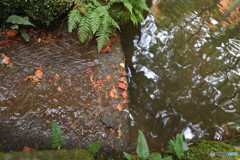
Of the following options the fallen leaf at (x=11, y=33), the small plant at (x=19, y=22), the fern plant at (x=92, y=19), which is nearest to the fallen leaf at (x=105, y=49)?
the fern plant at (x=92, y=19)

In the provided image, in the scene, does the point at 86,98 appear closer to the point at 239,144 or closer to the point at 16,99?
the point at 16,99

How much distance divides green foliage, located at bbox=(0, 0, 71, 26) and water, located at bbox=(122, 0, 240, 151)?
1.92m

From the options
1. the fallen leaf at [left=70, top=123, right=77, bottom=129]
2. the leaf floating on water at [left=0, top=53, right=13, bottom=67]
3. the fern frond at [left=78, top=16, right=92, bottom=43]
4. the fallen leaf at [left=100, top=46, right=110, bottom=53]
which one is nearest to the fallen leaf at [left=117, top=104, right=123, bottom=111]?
the fallen leaf at [left=70, top=123, right=77, bottom=129]

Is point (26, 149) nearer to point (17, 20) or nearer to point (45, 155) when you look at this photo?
point (45, 155)

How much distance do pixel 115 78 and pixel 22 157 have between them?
268cm

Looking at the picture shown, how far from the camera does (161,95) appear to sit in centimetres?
382

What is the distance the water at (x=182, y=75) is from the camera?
11.3 feet

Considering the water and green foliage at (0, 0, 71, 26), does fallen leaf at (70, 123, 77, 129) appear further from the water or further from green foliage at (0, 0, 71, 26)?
green foliage at (0, 0, 71, 26)

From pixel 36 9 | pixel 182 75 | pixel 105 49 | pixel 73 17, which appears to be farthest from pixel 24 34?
pixel 182 75

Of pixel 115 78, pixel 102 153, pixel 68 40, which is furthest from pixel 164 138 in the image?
pixel 68 40

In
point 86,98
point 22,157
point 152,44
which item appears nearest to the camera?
point 22,157

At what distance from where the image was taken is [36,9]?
3.63 meters

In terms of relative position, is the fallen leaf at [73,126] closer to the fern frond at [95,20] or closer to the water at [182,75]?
the water at [182,75]

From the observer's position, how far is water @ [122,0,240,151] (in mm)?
3437
